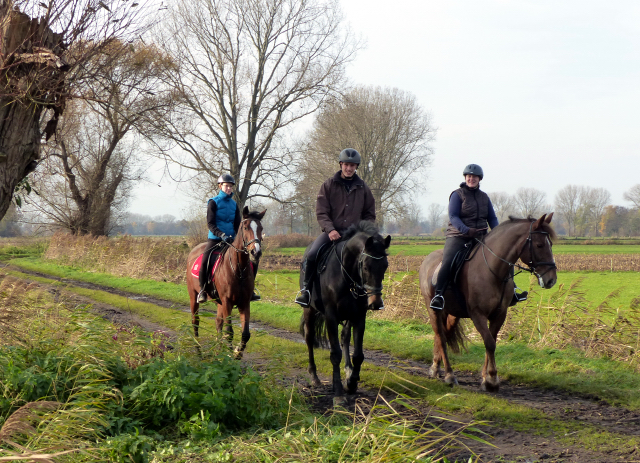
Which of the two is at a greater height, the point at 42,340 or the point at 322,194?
the point at 322,194

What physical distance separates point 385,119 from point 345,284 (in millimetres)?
43234

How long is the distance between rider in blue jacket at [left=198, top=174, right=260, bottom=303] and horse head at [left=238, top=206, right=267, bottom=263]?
0.82m

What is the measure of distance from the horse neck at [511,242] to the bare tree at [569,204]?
106378 mm

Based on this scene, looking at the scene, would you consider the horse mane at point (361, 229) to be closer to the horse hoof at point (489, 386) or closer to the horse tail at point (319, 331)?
the horse tail at point (319, 331)

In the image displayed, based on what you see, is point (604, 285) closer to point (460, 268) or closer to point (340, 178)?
point (460, 268)

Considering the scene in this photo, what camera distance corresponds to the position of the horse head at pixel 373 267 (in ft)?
19.9

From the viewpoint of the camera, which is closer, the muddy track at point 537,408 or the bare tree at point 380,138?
the muddy track at point 537,408

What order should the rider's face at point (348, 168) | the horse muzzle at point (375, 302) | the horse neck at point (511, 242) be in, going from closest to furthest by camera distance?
the horse muzzle at point (375, 302), the horse neck at point (511, 242), the rider's face at point (348, 168)

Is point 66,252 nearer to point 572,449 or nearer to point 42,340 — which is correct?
point 42,340

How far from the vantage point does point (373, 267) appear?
20.2 feet

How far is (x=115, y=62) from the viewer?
19.8 ft

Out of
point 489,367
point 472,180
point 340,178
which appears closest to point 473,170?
point 472,180

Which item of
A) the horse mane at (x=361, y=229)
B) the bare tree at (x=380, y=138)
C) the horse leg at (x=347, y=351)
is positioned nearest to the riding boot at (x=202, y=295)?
the horse leg at (x=347, y=351)

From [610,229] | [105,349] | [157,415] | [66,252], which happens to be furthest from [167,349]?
[610,229]
